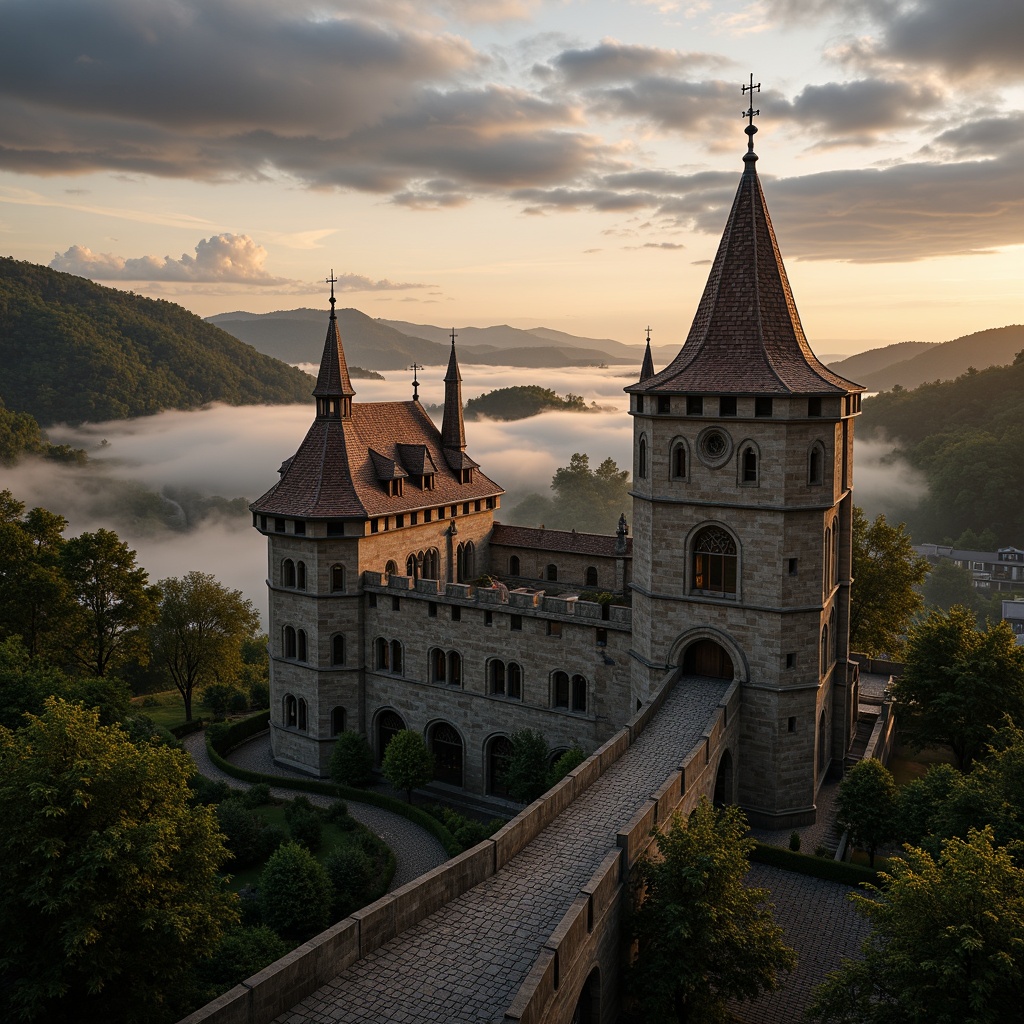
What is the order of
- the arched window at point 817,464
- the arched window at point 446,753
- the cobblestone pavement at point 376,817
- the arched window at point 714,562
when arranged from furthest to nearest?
the arched window at point 446,753
the cobblestone pavement at point 376,817
the arched window at point 714,562
the arched window at point 817,464

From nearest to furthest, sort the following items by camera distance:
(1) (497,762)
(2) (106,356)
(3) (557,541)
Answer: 1. (1) (497,762)
2. (3) (557,541)
3. (2) (106,356)

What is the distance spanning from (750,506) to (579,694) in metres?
12.6

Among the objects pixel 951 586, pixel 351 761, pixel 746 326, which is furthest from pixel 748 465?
pixel 951 586

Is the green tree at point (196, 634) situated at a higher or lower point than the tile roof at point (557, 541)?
lower

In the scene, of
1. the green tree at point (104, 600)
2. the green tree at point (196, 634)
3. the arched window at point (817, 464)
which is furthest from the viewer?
the green tree at point (196, 634)

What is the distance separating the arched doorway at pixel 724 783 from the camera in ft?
103

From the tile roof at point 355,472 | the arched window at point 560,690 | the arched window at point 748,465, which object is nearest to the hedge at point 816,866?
the arched window at point 560,690

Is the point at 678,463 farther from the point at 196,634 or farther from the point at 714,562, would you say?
the point at 196,634

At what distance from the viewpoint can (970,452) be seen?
4390 inches

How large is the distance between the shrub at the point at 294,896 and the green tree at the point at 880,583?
34.2 metres

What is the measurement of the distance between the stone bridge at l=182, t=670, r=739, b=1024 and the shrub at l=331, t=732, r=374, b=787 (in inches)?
771

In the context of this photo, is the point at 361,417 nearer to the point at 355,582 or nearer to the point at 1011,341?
the point at 355,582

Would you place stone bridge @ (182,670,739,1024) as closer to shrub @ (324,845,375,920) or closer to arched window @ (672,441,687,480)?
arched window @ (672,441,687,480)

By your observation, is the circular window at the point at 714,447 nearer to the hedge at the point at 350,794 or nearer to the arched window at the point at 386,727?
the hedge at the point at 350,794
